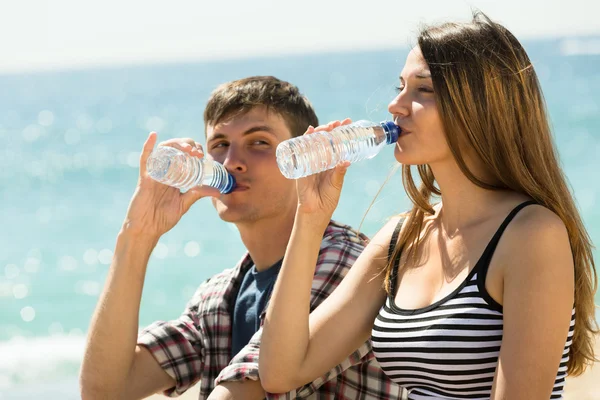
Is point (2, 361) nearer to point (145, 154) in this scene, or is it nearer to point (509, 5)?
point (145, 154)

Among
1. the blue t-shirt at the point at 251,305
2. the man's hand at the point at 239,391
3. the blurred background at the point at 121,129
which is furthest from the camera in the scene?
the blurred background at the point at 121,129

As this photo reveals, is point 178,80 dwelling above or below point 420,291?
above

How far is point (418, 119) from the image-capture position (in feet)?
8.52

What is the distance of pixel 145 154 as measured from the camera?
3.14 meters

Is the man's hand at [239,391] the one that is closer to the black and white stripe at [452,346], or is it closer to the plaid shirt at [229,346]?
the plaid shirt at [229,346]

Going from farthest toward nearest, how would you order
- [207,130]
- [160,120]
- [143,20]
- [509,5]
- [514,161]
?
[143,20]
[509,5]
[160,120]
[207,130]
[514,161]

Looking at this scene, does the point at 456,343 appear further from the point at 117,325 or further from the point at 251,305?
the point at 117,325

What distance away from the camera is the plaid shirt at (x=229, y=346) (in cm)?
308

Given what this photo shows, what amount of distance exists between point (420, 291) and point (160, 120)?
23.2m

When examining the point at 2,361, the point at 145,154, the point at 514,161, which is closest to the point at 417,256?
the point at 514,161

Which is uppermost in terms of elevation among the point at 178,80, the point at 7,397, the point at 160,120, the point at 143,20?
the point at 143,20

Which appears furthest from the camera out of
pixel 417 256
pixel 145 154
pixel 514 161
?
pixel 145 154

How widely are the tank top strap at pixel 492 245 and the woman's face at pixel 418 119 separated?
0.90 feet

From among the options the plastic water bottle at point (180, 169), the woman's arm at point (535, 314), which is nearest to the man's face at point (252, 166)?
the plastic water bottle at point (180, 169)
